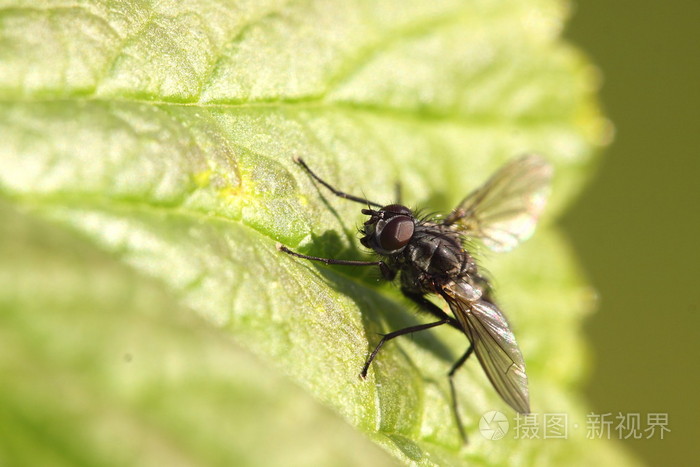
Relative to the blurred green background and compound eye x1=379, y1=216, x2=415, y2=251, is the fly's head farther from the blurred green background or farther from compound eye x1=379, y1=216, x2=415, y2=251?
the blurred green background

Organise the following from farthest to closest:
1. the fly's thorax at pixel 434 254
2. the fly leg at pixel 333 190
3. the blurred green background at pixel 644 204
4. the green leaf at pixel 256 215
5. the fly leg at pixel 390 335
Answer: the blurred green background at pixel 644 204 → the fly's thorax at pixel 434 254 → the fly leg at pixel 333 190 → the fly leg at pixel 390 335 → the green leaf at pixel 256 215

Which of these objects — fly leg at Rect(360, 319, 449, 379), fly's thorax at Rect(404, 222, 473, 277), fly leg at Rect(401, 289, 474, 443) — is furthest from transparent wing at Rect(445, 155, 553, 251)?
fly leg at Rect(360, 319, 449, 379)

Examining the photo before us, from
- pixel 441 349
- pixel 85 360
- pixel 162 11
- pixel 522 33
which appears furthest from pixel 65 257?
pixel 522 33

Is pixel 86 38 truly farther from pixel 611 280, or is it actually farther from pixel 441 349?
pixel 611 280

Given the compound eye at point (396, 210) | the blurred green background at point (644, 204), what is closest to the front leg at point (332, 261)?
the compound eye at point (396, 210)

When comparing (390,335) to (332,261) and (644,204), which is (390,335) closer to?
(332,261)

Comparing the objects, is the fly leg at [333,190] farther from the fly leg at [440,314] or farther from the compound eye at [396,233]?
the fly leg at [440,314]
